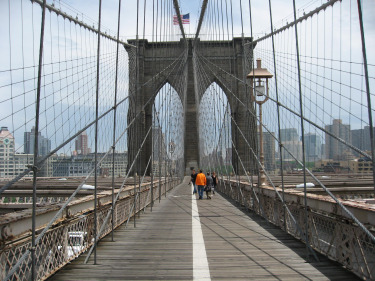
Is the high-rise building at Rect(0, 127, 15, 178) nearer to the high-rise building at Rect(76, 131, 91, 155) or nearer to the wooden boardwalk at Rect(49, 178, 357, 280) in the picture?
the high-rise building at Rect(76, 131, 91, 155)

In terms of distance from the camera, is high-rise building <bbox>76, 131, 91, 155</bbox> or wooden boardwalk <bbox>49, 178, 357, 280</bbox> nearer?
wooden boardwalk <bbox>49, 178, 357, 280</bbox>

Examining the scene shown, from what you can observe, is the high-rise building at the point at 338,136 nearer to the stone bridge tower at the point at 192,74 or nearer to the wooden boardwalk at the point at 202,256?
the wooden boardwalk at the point at 202,256

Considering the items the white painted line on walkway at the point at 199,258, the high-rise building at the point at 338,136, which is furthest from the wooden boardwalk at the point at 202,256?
the high-rise building at the point at 338,136

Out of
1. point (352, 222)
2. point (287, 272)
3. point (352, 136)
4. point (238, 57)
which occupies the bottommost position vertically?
point (287, 272)

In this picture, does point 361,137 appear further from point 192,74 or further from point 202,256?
point 192,74

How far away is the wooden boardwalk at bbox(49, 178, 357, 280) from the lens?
3213 mm

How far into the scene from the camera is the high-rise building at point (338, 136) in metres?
9.58

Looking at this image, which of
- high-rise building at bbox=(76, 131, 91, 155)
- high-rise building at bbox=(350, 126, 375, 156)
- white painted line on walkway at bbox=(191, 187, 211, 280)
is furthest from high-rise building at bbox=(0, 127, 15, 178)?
high-rise building at bbox=(350, 126, 375, 156)

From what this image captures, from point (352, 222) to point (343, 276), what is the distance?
43 centimetres

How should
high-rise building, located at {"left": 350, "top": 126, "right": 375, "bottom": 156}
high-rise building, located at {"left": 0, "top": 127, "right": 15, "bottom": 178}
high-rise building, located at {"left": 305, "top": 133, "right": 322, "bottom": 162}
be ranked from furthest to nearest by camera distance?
high-rise building, located at {"left": 305, "top": 133, "right": 322, "bottom": 162} < high-rise building, located at {"left": 0, "top": 127, "right": 15, "bottom": 178} < high-rise building, located at {"left": 350, "top": 126, "right": 375, "bottom": 156}

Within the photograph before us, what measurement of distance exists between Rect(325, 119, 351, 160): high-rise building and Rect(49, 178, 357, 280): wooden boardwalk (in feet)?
15.0

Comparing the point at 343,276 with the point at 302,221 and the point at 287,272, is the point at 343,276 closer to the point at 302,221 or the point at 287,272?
the point at 287,272

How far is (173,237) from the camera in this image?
4.98 m

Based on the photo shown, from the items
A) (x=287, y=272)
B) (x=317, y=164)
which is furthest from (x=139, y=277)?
(x=317, y=164)
